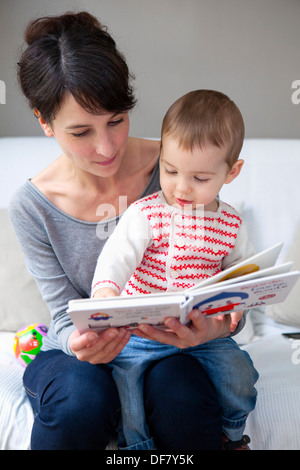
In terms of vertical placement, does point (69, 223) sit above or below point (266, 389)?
above

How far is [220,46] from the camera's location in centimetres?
233

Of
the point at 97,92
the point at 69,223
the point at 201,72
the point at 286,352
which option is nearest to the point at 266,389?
the point at 286,352

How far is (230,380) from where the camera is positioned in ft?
4.34

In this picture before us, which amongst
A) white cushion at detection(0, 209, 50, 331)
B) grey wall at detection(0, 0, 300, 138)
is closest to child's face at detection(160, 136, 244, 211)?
white cushion at detection(0, 209, 50, 331)

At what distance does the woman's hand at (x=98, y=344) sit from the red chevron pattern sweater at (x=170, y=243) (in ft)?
0.53

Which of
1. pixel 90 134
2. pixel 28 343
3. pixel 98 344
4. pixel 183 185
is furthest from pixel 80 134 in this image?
pixel 28 343

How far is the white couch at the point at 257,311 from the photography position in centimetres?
147

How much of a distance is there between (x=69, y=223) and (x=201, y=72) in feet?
4.07

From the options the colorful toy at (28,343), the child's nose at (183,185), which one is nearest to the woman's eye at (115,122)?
the child's nose at (183,185)

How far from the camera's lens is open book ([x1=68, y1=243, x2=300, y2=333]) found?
101 centimetres

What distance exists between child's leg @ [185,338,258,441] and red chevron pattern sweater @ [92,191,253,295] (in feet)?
0.64

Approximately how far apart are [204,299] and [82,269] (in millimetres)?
500

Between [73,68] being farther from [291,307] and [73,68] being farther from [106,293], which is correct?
[291,307]
